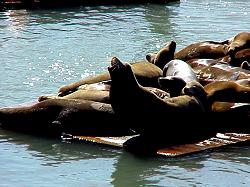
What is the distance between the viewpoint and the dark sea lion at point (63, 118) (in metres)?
7.31

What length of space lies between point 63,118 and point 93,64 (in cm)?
488

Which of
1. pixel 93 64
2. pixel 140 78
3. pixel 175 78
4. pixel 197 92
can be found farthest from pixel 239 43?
pixel 197 92

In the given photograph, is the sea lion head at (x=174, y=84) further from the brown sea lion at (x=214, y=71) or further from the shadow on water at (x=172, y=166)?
the shadow on water at (x=172, y=166)

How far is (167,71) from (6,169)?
332 cm

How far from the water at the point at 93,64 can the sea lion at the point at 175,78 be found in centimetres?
130

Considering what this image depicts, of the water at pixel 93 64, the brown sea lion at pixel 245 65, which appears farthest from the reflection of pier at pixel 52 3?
the brown sea lion at pixel 245 65

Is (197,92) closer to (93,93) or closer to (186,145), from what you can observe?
(186,145)

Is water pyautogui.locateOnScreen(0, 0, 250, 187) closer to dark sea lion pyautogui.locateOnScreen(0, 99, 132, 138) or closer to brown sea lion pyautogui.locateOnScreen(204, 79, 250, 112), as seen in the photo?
dark sea lion pyautogui.locateOnScreen(0, 99, 132, 138)

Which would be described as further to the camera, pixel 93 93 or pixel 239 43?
pixel 239 43

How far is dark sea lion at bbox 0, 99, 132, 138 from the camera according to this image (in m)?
7.31

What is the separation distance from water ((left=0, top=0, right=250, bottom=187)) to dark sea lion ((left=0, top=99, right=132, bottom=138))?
0.21m

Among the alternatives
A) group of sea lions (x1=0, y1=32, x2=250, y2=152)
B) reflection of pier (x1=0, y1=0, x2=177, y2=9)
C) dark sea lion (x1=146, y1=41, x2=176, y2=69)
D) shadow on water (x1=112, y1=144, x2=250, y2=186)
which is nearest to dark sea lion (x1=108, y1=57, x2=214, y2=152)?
group of sea lions (x1=0, y1=32, x2=250, y2=152)

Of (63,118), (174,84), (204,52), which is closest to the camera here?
(63,118)

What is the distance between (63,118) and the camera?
7.42m
